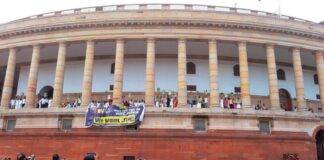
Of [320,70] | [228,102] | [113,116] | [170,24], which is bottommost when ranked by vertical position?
[113,116]

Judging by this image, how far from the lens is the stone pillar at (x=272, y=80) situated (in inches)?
1408

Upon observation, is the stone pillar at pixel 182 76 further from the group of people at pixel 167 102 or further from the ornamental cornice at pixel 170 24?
the ornamental cornice at pixel 170 24

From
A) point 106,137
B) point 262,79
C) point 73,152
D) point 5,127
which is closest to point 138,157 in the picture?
point 106,137

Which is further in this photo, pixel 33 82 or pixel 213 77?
pixel 33 82

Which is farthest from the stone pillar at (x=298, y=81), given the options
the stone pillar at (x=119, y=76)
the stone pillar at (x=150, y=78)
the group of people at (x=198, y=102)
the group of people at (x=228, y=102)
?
the stone pillar at (x=119, y=76)

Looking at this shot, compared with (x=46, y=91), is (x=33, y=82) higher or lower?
lower

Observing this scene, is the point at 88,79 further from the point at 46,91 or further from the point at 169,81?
the point at 46,91

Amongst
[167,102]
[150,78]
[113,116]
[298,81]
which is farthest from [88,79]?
[298,81]

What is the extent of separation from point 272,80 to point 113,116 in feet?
49.0

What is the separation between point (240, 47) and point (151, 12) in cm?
898

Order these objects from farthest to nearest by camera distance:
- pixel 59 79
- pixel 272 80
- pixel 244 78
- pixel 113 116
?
1. pixel 59 79
2. pixel 272 80
3. pixel 244 78
4. pixel 113 116

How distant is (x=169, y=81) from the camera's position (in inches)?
1607

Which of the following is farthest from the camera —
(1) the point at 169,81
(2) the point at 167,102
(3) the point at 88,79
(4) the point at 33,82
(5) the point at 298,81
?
(1) the point at 169,81

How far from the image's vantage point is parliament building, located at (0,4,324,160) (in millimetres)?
Answer: 32844
